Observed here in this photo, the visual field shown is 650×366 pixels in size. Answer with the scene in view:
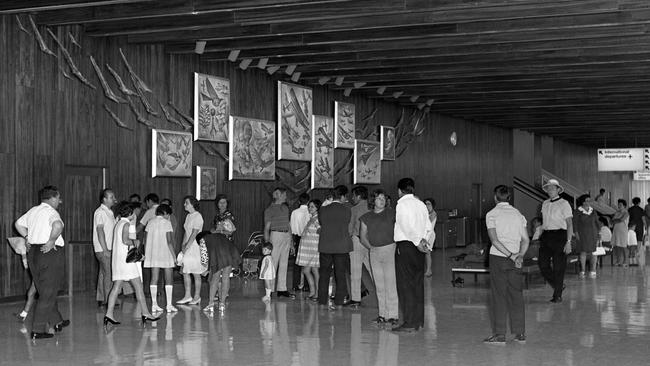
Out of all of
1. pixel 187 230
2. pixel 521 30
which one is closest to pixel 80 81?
pixel 187 230

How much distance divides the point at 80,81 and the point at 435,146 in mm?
15362

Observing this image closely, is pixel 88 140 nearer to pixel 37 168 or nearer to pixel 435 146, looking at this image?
pixel 37 168

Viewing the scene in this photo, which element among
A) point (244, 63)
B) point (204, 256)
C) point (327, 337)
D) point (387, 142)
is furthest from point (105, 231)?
point (387, 142)

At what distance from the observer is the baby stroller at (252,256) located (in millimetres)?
17688

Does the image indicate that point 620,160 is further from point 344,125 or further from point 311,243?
point 311,243

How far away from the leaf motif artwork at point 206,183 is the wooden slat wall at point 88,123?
144mm

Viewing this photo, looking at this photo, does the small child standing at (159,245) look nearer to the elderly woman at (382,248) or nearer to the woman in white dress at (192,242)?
the woman in white dress at (192,242)

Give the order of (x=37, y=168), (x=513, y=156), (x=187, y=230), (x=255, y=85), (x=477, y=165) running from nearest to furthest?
(x=187, y=230) → (x=37, y=168) → (x=255, y=85) → (x=477, y=165) → (x=513, y=156)

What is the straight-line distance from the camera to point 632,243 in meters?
21.2

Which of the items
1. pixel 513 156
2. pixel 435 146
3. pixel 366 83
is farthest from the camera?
pixel 513 156

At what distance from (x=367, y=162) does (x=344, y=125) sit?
1556 millimetres

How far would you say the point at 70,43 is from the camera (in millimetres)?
14344

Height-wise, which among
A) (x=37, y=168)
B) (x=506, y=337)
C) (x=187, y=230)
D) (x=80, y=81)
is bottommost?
(x=506, y=337)

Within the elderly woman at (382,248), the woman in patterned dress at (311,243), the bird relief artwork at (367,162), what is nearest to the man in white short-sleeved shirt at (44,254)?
the elderly woman at (382,248)
